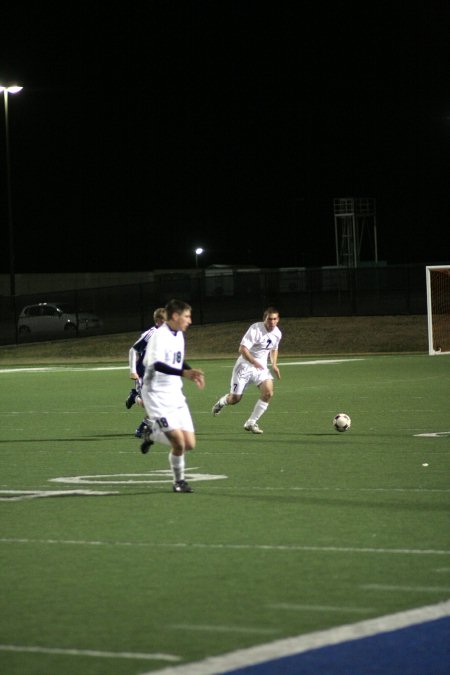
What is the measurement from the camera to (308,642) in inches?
263

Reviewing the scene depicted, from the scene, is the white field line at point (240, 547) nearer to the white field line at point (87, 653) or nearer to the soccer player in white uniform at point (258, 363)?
the white field line at point (87, 653)

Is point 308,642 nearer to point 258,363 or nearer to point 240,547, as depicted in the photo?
point 240,547

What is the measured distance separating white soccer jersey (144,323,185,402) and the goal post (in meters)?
28.7

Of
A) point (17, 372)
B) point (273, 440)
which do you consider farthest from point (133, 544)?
point (17, 372)

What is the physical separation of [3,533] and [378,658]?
483cm

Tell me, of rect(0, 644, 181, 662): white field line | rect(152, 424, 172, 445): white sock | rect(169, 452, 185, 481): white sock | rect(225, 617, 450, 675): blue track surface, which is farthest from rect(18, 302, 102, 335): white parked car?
rect(225, 617, 450, 675): blue track surface

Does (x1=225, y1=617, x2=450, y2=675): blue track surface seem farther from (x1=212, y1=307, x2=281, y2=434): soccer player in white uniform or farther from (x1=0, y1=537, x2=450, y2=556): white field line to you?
(x1=212, y1=307, x2=281, y2=434): soccer player in white uniform

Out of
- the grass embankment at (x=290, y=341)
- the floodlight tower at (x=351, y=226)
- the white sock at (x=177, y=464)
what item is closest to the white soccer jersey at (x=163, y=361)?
the white sock at (x=177, y=464)

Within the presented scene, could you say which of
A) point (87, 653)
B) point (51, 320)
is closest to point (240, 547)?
point (87, 653)

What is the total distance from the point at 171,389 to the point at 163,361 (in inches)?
10.6

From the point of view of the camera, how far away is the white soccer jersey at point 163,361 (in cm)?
1247

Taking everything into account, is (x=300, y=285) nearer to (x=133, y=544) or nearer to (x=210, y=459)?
(x=210, y=459)

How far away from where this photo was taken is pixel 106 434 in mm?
19812

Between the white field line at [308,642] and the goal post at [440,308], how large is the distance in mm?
33765
